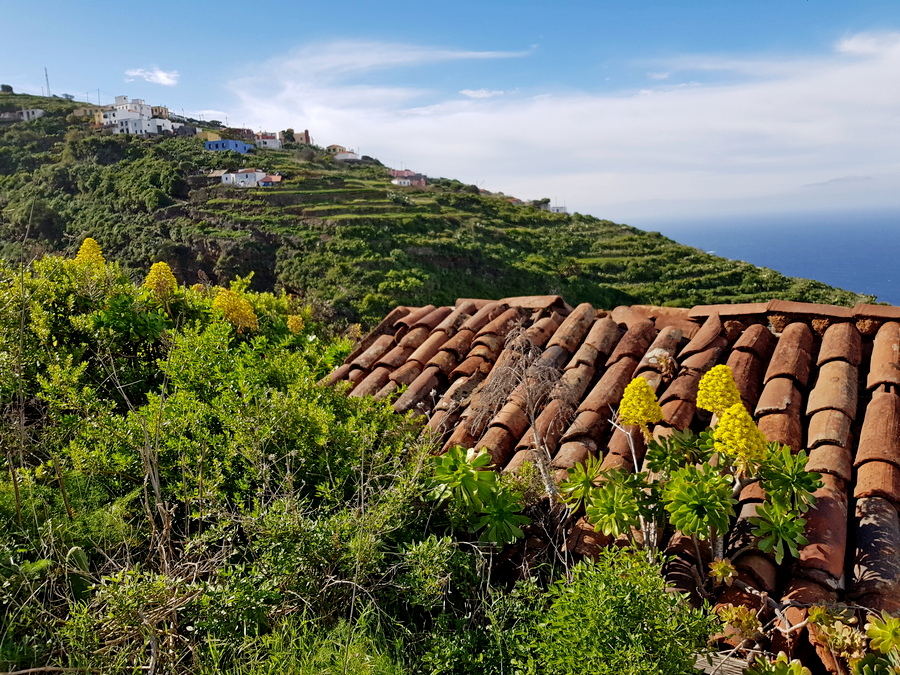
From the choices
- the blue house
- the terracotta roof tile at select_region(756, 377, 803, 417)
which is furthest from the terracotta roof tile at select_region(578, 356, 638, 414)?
the blue house

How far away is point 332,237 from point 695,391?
157ft

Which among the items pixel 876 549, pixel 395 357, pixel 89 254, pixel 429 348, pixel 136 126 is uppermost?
pixel 136 126

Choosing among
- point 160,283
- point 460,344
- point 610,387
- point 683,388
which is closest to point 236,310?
point 160,283

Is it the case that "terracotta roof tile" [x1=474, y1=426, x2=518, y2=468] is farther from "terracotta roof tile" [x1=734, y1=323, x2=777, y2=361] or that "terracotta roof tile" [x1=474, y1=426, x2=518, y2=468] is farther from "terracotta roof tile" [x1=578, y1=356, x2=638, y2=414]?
"terracotta roof tile" [x1=734, y1=323, x2=777, y2=361]

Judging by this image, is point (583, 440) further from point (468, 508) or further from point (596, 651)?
point (596, 651)

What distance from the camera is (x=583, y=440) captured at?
402 centimetres

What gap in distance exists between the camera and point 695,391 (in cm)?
422

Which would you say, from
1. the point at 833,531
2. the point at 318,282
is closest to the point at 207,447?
the point at 833,531

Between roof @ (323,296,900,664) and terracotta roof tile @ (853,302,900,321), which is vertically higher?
terracotta roof tile @ (853,302,900,321)

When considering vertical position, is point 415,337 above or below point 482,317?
below

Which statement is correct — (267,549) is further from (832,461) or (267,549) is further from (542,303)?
(542,303)

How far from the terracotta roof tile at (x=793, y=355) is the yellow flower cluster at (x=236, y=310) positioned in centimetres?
478

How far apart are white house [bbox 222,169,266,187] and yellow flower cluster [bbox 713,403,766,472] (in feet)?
204

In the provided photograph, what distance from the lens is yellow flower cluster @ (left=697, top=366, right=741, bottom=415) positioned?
9.64 ft
